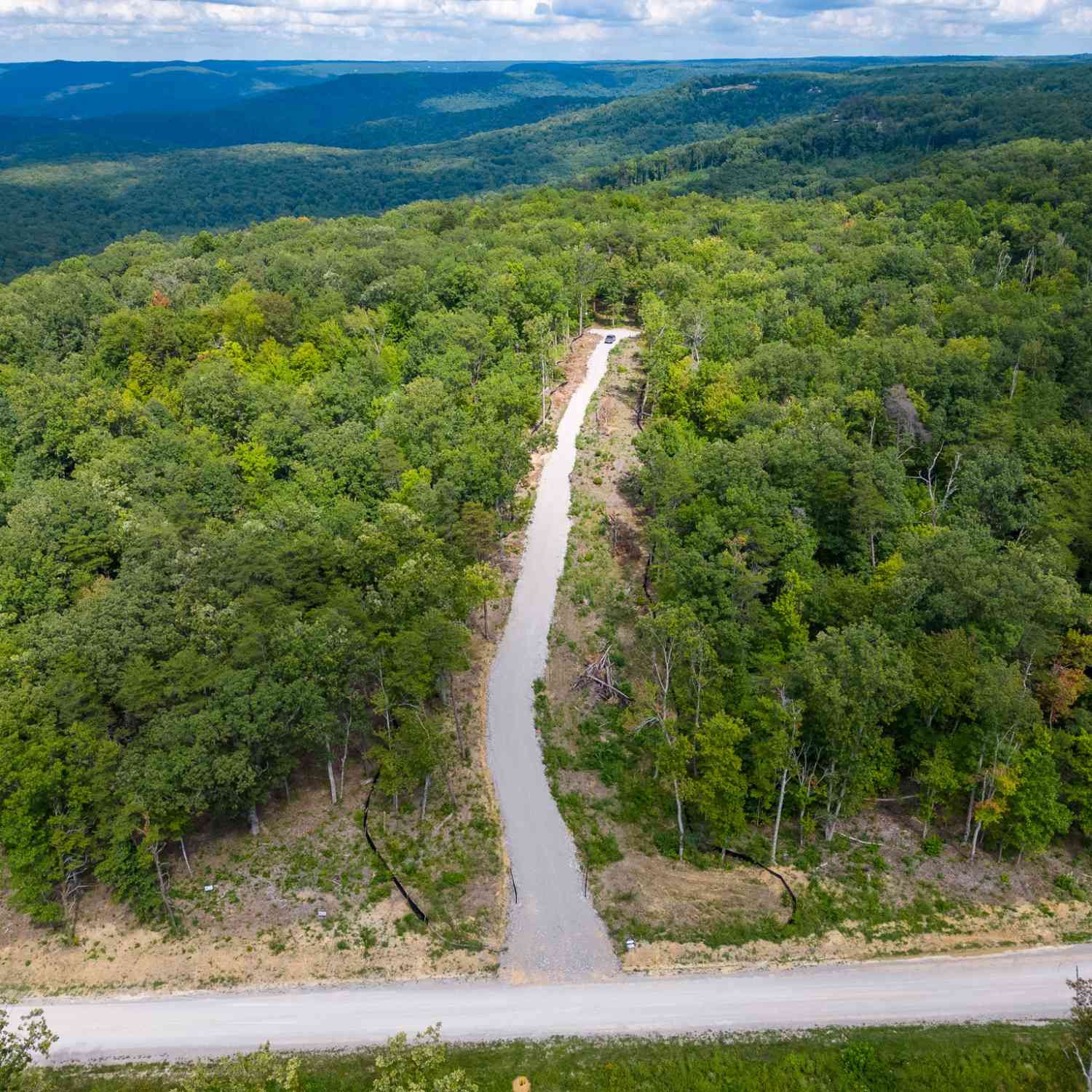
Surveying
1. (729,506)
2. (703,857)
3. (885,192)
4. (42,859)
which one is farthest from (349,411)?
(885,192)

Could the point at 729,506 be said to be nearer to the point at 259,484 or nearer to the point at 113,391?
the point at 259,484

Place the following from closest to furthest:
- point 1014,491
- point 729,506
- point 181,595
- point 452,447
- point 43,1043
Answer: point 43,1043
point 181,595
point 729,506
point 1014,491
point 452,447

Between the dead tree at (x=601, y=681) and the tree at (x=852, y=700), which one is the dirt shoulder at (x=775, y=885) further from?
the tree at (x=852, y=700)

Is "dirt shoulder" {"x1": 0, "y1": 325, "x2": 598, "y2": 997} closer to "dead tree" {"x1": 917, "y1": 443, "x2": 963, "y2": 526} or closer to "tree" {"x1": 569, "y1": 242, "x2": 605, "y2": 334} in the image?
"dead tree" {"x1": 917, "y1": 443, "x2": 963, "y2": 526}

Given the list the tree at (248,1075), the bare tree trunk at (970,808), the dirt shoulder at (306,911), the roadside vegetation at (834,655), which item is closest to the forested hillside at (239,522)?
the dirt shoulder at (306,911)

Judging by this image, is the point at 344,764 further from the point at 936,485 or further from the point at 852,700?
the point at 936,485

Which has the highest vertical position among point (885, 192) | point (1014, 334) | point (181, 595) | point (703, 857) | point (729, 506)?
point (885, 192)

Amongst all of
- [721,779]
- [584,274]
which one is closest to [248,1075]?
[721,779]

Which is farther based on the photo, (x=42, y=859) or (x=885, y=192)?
(x=885, y=192)
